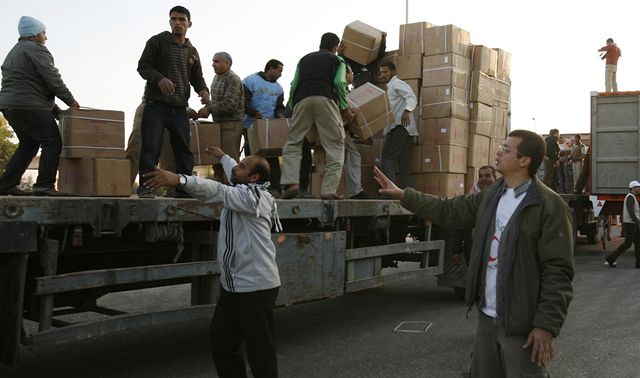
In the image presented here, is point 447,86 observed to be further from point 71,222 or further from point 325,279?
point 71,222

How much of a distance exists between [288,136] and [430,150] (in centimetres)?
248

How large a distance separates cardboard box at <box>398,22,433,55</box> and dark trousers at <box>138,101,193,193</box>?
3680 mm

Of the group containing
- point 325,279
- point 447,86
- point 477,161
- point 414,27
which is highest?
point 414,27

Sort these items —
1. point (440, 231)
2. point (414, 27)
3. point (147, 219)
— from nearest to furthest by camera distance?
point (147, 219) → point (440, 231) → point (414, 27)

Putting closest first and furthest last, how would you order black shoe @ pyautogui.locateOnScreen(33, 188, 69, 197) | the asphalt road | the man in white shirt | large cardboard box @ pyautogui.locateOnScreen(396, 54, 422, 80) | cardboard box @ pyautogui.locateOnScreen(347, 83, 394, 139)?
black shoe @ pyautogui.locateOnScreen(33, 188, 69, 197)
the asphalt road
cardboard box @ pyautogui.locateOnScreen(347, 83, 394, 139)
the man in white shirt
large cardboard box @ pyautogui.locateOnScreen(396, 54, 422, 80)

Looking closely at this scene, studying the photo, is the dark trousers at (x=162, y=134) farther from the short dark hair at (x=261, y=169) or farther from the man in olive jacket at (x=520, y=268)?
the man in olive jacket at (x=520, y=268)

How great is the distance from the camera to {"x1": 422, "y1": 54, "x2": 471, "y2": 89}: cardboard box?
28.2 feet

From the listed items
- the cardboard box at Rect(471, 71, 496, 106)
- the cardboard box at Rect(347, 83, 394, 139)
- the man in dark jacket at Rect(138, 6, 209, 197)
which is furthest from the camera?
the cardboard box at Rect(471, 71, 496, 106)

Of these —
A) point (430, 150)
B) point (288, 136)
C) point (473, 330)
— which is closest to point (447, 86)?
point (430, 150)

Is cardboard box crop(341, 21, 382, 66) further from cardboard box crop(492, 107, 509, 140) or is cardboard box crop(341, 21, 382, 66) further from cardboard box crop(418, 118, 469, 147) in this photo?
cardboard box crop(492, 107, 509, 140)

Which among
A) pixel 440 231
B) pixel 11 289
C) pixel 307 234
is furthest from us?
pixel 440 231

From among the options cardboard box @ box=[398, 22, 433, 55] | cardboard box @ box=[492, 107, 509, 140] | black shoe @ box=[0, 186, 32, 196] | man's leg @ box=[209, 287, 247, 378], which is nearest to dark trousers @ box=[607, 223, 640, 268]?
cardboard box @ box=[492, 107, 509, 140]

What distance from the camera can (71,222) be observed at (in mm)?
A: 4051

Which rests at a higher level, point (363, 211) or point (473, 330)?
point (363, 211)
